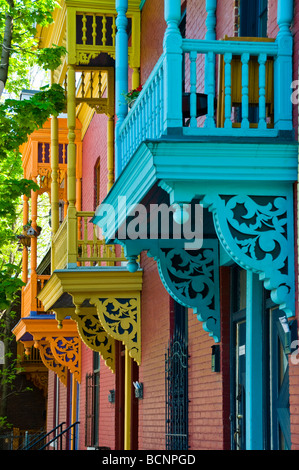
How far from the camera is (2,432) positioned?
108 feet

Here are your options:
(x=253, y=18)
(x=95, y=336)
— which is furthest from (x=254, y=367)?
(x=95, y=336)

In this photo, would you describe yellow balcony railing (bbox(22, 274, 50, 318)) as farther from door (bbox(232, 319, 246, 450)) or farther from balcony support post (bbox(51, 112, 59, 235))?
door (bbox(232, 319, 246, 450))

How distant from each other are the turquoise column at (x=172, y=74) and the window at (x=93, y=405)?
37.2 ft

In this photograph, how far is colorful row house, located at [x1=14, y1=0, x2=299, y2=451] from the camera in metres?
6.53

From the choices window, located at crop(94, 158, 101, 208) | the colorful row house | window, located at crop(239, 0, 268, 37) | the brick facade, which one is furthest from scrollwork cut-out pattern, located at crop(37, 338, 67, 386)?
window, located at crop(239, 0, 268, 37)

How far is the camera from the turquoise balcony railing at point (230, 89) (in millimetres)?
6660

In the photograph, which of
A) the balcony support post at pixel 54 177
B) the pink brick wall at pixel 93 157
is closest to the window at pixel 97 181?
the pink brick wall at pixel 93 157

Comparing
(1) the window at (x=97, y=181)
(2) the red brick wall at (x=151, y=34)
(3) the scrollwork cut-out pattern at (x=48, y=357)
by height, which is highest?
(2) the red brick wall at (x=151, y=34)

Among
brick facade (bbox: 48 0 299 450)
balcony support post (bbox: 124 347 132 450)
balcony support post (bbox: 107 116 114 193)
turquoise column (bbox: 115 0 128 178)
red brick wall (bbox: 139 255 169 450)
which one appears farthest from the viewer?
balcony support post (bbox: 107 116 114 193)

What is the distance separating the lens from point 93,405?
17641mm

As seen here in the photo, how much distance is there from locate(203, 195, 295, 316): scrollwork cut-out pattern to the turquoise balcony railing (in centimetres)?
52

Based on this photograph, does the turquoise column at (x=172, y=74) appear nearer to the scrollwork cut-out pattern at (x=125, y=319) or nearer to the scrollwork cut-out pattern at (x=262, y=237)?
the scrollwork cut-out pattern at (x=262, y=237)

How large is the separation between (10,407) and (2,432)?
0.98m
